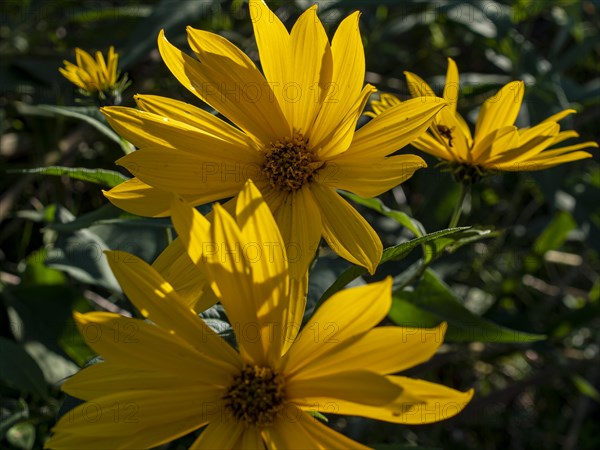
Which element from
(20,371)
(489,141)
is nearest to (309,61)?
(489,141)

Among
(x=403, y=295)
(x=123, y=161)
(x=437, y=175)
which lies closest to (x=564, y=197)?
(x=437, y=175)

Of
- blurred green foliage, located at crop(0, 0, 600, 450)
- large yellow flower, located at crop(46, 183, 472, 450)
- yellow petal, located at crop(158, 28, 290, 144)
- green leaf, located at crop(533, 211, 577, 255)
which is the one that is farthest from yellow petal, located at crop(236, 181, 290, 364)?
green leaf, located at crop(533, 211, 577, 255)

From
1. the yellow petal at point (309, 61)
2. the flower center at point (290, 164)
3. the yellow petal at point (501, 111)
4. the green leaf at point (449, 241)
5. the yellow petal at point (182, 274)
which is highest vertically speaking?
the yellow petal at point (309, 61)

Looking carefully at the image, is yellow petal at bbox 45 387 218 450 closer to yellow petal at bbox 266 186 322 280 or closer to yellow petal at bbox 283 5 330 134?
yellow petal at bbox 266 186 322 280

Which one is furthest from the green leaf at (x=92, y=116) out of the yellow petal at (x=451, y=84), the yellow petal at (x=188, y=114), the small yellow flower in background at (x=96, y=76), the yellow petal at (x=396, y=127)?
the yellow petal at (x=451, y=84)

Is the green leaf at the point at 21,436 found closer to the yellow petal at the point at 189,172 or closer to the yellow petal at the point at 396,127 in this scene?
the yellow petal at the point at 189,172

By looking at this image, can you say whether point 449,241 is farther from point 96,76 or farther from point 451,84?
point 96,76
